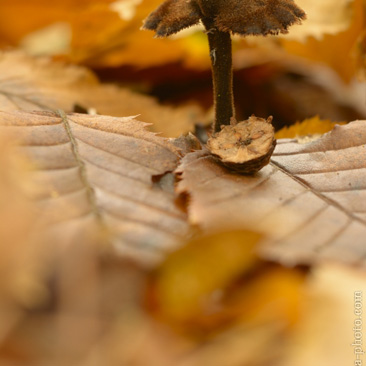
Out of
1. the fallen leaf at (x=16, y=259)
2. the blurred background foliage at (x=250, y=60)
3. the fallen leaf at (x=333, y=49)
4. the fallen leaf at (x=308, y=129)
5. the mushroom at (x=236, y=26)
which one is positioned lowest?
the fallen leaf at (x=16, y=259)

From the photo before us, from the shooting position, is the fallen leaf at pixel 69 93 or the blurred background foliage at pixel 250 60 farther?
the blurred background foliage at pixel 250 60

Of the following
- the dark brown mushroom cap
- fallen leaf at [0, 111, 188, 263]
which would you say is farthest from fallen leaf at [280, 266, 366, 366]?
the dark brown mushroom cap

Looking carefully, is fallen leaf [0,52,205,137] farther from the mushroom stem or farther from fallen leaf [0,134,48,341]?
fallen leaf [0,134,48,341]

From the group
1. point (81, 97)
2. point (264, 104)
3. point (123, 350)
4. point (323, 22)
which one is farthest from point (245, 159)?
point (264, 104)

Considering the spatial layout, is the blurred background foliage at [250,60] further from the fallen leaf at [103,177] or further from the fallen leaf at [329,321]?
the fallen leaf at [329,321]

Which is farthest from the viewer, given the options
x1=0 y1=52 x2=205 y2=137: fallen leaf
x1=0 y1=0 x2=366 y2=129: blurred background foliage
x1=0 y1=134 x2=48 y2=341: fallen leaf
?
x1=0 y1=0 x2=366 y2=129: blurred background foliage

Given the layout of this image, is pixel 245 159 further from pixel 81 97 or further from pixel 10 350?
pixel 81 97

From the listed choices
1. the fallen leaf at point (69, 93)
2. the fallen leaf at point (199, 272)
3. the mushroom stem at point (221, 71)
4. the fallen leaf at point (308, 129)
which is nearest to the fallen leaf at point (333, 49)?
the fallen leaf at point (69, 93)
